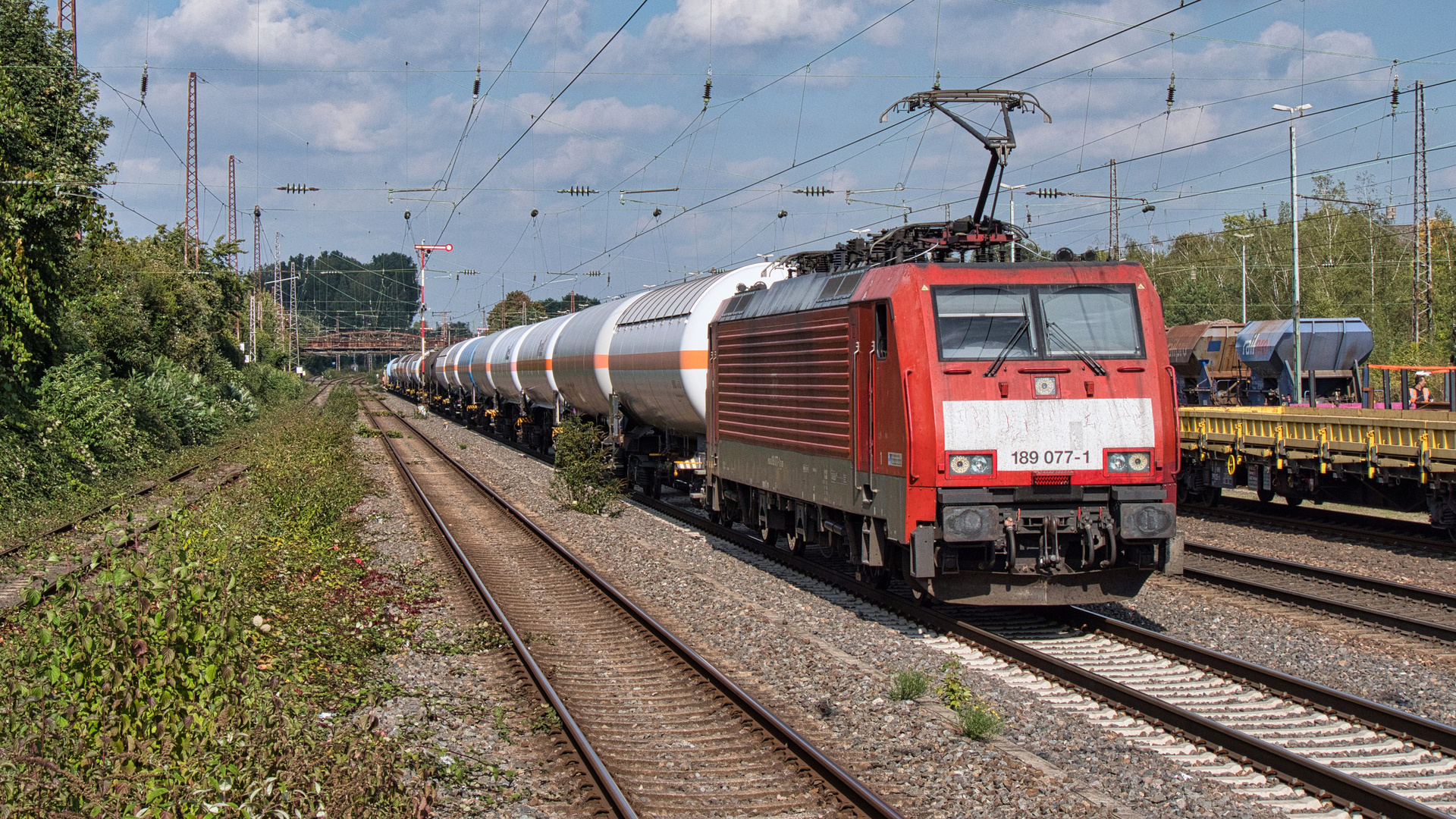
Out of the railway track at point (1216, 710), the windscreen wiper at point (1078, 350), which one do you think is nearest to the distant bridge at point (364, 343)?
the railway track at point (1216, 710)

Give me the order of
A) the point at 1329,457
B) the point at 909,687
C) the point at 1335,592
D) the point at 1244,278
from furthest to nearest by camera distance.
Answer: the point at 1244,278 → the point at 1329,457 → the point at 1335,592 → the point at 909,687

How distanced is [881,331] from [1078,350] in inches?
68.2

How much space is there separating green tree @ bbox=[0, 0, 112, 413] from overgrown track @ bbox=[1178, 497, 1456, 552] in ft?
64.5

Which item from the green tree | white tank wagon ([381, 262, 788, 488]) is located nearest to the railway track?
white tank wagon ([381, 262, 788, 488])

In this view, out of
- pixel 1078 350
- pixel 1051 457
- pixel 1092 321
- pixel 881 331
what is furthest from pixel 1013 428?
pixel 881 331

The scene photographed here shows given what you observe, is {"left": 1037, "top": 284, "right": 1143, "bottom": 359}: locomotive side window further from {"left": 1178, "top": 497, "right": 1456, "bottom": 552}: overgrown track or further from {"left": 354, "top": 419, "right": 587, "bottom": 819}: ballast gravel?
{"left": 1178, "top": 497, "right": 1456, "bottom": 552}: overgrown track

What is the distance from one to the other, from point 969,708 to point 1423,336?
158 ft

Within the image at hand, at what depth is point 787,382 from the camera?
1334 cm

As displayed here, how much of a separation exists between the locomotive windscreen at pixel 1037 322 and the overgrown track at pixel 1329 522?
25.5 ft

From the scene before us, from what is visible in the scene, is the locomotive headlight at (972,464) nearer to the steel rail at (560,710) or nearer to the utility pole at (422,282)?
the steel rail at (560,710)

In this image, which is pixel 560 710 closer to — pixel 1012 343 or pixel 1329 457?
pixel 1012 343

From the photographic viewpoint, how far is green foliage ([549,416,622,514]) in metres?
21.3

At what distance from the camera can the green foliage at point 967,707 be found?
7.61 metres

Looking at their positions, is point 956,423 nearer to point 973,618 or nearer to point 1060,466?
point 1060,466
